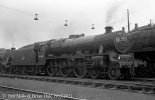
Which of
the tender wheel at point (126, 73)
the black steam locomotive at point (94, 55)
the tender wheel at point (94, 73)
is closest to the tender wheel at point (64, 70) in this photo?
the black steam locomotive at point (94, 55)

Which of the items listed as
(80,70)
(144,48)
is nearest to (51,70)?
(80,70)

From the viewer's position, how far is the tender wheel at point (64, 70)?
18.8m

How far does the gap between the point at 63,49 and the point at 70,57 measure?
68.5 inches

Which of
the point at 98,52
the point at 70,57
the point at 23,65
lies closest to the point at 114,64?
the point at 98,52

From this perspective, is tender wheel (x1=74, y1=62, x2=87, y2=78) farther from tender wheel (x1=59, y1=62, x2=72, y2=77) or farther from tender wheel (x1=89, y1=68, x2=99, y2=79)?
tender wheel (x1=59, y1=62, x2=72, y2=77)

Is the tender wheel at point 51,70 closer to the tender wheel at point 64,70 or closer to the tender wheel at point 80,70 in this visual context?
the tender wheel at point 64,70

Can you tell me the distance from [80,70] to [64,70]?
82.3 inches

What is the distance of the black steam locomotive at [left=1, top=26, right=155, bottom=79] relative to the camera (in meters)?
15.2

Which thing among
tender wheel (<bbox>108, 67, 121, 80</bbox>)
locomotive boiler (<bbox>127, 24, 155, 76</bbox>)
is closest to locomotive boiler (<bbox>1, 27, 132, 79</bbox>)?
tender wheel (<bbox>108, 67, 121, 80</bbox>)

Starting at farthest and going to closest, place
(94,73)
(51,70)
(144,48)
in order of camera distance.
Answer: (51,70)
(144,48)
(94,73)

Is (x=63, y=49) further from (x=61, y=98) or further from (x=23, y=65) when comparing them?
(x=61, y=98)

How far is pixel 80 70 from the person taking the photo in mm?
17672

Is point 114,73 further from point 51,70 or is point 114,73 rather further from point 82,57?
point 51,70

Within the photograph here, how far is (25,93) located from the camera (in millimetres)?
10805
